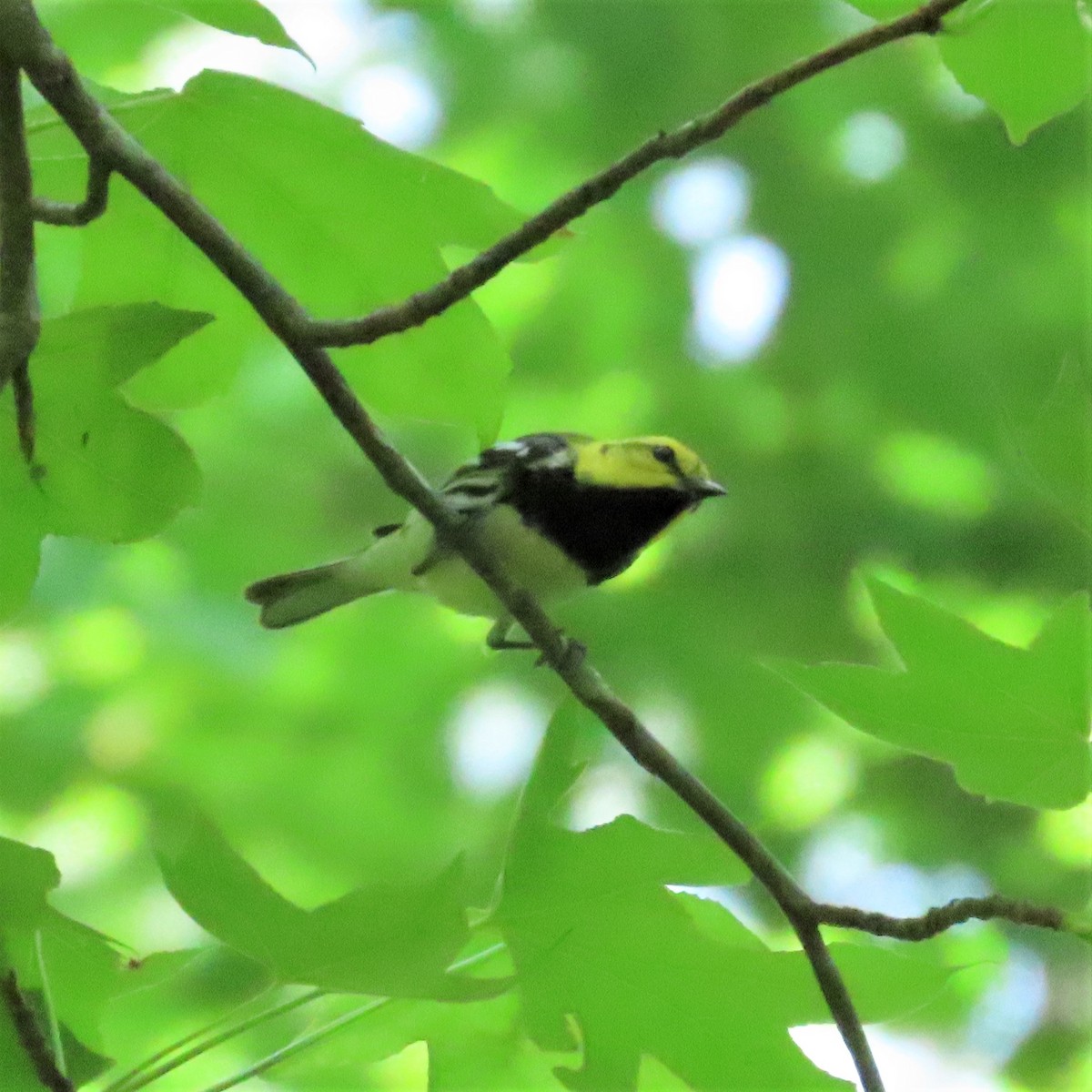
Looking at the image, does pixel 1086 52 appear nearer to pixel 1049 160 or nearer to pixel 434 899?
pixel 434 899

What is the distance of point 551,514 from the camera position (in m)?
1.46

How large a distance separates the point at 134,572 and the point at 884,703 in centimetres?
194

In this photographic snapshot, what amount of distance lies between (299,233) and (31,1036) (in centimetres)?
50

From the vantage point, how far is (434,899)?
0.60 metres

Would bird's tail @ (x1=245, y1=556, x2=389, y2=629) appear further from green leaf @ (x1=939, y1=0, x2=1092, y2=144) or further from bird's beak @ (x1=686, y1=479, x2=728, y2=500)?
green leaf @ (x1=939, y1=0, x2=1092, y2=144)

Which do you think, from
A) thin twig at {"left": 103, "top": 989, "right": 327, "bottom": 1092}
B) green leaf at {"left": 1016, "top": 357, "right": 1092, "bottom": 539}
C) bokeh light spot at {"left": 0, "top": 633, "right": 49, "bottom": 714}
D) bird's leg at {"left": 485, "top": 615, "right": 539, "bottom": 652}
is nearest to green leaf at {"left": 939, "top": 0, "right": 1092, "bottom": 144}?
green leaf at {"left": 1016, "top": 357, "right": 1092, "bottom": 539}

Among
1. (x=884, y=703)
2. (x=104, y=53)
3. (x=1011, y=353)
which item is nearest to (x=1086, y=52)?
(x=884, y=703)

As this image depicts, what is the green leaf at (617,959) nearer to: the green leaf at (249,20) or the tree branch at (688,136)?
the tree branch at (688,136)

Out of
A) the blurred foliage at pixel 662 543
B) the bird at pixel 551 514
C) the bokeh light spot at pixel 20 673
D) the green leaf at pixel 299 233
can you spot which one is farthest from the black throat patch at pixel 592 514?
the bokeh light spot at pixel 20 673

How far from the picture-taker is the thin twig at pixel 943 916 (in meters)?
0.67

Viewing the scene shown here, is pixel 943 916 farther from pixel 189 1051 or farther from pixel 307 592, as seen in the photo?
pixel 307 592

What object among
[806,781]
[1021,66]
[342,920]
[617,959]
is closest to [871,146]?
[806,781]

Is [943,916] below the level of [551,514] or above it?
below

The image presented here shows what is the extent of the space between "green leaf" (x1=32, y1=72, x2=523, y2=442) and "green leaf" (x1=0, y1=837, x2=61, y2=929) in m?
0.35
